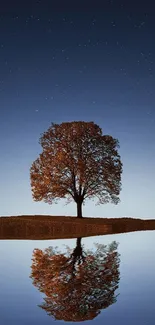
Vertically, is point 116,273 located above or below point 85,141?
below

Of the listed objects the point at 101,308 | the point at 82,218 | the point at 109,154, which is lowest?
the point at 101,308

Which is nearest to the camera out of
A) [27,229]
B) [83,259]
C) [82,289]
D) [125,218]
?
[82,289]

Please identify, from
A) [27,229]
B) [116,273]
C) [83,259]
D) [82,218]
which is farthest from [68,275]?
[82,218]

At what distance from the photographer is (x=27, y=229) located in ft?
139

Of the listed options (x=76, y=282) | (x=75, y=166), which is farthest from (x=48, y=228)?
(x=76, y=282)

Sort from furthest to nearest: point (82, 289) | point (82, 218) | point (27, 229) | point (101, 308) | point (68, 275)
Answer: point (82, 218), point (27, 229), point (68, 275), point (82, 289), point (101, 308)

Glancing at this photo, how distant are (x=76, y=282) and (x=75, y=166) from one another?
38.3 m

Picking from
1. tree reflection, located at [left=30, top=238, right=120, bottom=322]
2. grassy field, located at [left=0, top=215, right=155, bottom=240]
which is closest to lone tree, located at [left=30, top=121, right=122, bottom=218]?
grassy field, located at [left=0, top=215, right=155, bottom=240]

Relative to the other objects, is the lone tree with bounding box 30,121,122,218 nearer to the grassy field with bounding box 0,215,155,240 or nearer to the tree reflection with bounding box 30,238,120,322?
the grassy field with bounding box 0,215,155,240

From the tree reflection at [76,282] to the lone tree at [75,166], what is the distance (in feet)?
99.3

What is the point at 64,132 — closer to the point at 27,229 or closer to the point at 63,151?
the point at 63,151

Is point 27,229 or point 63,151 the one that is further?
point 63,151

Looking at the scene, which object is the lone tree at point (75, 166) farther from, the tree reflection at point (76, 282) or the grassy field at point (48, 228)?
the tree reflection at point (76, 282)

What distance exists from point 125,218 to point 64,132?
13.9 metres
